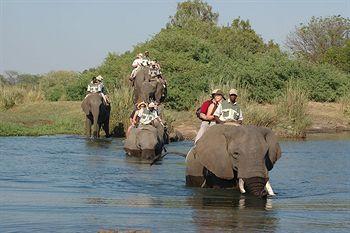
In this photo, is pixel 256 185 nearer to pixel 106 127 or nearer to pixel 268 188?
pixel 268 188

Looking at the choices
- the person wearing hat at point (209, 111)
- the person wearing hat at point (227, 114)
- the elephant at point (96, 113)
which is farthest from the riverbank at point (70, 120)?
the person wearing hat at point (227, 114)

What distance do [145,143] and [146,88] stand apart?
5764 millimetres

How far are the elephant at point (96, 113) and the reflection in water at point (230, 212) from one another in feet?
47.2

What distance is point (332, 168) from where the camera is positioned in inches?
872

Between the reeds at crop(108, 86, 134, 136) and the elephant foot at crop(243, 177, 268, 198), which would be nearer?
the elephant foot at crop(243, 177, 268, 198)

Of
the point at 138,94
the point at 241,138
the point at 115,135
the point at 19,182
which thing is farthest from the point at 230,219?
the point at 115,135

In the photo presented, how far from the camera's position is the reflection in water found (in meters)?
11.8

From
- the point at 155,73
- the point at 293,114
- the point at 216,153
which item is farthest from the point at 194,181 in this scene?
the point at 293,114

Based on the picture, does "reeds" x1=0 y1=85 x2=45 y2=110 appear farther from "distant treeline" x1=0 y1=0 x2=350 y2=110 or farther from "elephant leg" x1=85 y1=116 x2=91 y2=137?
"elephant leg" x1=85 y1=116 x2=91 y2=137

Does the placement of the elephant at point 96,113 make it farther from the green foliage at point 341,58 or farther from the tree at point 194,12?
the tree at point 194,12

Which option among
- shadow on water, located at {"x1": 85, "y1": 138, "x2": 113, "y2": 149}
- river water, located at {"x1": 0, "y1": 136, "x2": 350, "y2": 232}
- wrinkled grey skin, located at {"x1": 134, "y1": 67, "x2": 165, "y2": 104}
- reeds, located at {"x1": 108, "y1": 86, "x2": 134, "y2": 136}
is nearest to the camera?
river water, located at {"x1": 0, "y1": 136, "x2": 350, "y2": 232}

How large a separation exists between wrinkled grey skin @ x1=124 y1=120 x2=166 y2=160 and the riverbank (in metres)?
7.85

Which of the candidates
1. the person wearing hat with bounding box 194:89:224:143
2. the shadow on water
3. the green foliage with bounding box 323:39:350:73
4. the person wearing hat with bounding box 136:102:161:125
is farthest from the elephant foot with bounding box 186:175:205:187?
the green foliage with bounding box 323:39:350:73

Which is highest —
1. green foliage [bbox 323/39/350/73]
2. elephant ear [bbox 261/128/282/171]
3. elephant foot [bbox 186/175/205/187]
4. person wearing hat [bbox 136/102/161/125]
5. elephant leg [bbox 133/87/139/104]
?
green foliage [bbox 323/39/350/73]
